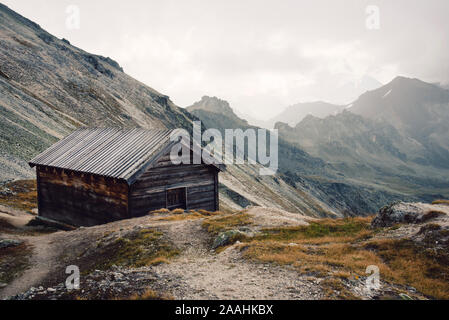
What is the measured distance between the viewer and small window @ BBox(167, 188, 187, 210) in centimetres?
1984

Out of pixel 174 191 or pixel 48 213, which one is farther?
pixel 48 213

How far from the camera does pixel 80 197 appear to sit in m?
20.6

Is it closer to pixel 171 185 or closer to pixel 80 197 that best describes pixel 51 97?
pixel 80 197

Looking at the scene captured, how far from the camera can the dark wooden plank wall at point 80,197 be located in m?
18.3

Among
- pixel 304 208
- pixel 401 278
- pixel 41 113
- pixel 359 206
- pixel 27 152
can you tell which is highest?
pixel 41 113

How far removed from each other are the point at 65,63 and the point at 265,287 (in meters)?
94.5

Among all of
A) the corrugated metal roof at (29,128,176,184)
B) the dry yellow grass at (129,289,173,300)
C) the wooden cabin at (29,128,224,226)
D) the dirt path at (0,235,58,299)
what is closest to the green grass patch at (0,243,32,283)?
the dirt path at (0,235,58,299)

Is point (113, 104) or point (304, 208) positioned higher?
point (113, 104)

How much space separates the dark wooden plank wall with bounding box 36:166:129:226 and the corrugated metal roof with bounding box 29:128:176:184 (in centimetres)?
61

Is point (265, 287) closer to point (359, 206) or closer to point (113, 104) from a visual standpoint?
point (113, 104)

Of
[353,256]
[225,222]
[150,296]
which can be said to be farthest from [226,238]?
[150,296]

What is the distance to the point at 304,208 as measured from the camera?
84.9 meters

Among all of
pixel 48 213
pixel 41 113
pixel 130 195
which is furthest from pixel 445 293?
pixel 41 113

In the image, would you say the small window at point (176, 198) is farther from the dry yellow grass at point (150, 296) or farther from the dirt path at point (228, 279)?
the dry yellow grass at point (150, 296)
